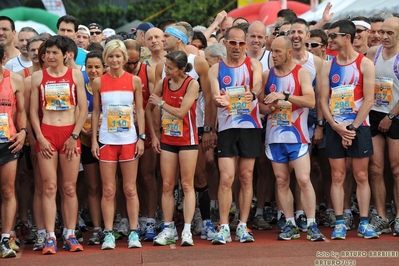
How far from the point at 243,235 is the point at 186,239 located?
58cm

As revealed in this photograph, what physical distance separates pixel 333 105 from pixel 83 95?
98.1 inches

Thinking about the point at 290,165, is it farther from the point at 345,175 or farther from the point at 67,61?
the point at 67,61

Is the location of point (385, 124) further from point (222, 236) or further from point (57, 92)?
point (57, 92)

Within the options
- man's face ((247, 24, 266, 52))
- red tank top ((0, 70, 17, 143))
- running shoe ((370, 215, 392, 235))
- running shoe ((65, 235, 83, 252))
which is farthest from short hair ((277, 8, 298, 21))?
running shoe ((65, 235, 83, 252))

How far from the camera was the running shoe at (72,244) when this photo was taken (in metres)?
8.94

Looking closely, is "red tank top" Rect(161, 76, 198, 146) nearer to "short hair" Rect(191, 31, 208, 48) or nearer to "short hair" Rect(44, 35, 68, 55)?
"short hair" Rect(44, 35, 68, 55)

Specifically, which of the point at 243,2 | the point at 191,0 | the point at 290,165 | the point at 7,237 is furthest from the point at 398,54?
the point at 191,0

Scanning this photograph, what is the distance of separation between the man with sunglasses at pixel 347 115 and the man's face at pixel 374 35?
1.55 metres

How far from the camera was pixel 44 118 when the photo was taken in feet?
29.3

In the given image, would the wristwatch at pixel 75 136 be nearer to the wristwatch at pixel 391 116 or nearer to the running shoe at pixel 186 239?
the running shoe at pixel 186 239

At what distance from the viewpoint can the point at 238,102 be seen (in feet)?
30.0

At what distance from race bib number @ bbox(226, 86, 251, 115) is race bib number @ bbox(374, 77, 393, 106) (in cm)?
142

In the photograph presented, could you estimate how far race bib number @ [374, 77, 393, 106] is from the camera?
9.50 meters

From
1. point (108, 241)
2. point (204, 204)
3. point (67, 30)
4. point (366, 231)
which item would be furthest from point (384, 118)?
point (67, 30)
